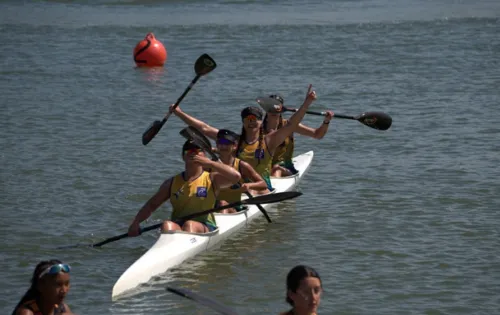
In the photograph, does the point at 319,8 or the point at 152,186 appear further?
the point at 319,8

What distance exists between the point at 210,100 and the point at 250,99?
0.82 m

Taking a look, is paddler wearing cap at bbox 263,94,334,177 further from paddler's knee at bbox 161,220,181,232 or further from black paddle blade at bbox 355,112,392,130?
paddler's knee at bbox 161,220,181,232

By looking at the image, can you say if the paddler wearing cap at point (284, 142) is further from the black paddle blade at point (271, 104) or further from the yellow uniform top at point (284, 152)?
the black paddle blade at point (271, 104)

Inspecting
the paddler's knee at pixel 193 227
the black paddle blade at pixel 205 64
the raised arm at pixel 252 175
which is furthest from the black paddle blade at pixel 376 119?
the paddler's knee at pixel 193 227

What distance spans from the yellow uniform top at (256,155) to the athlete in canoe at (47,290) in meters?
6.24

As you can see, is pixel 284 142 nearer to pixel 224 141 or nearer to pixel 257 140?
pixel 257 140

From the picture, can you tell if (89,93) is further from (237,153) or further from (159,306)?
(159,306)

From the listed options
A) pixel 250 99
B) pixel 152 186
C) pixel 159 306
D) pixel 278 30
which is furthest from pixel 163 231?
pixel 278 30

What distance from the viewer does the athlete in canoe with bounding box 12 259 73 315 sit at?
616 cm

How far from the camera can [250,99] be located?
2072cm

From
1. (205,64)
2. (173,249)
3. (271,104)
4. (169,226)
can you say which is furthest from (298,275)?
(205,64)

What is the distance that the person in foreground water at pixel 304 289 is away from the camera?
585cm

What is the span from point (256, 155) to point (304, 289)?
666 centimetres

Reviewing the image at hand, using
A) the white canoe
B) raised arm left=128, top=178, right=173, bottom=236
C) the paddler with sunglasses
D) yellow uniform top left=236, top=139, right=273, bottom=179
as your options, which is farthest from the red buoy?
raised arm left=128, top=178, right=173, bottom=236
